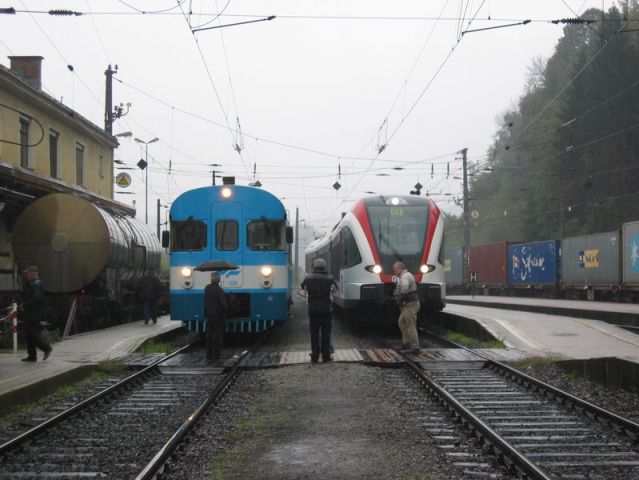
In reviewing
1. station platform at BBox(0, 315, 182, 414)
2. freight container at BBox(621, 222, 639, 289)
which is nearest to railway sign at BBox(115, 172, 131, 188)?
station platform at BBox(0, 315, 182, 414)

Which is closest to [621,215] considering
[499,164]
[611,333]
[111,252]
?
[499,164]

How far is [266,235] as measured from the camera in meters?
15.5

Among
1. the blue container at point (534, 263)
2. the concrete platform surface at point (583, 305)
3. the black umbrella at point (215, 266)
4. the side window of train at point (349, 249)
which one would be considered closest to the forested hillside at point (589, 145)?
the blue container at point (534, 263)

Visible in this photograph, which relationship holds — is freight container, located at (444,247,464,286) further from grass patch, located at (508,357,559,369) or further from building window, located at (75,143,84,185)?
grass patch, located at (508,357,559,369)

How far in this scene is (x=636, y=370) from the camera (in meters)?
9.67

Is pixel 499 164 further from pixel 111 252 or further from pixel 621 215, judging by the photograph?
pixel 111 252

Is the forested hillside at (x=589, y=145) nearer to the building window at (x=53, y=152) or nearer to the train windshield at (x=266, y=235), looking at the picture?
the building window at (x=53, y=152)

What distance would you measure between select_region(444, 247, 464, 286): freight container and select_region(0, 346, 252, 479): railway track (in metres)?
41.2

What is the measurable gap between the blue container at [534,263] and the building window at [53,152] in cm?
2317

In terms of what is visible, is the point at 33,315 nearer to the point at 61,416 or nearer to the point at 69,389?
the point at 69,389

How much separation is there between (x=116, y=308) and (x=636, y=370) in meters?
14.8

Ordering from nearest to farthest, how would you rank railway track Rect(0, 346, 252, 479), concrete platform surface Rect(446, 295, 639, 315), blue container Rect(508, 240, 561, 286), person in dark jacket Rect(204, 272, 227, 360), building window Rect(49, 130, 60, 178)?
railway track Rect(0, 346, 252, 479) < person in dark jacket Rect(204, 272, 227, 360) < concrete platform surface Rect(446, 295, 639, 315) < building window Rect(49, 130, 60, 178) < blue container Rect(508, 240, 561, 286)

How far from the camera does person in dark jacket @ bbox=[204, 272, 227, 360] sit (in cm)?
1291

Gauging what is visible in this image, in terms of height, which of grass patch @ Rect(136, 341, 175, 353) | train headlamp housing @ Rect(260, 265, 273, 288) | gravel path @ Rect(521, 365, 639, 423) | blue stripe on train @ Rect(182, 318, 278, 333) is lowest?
gravel path @ Rect(521, 365, 639, 423)
